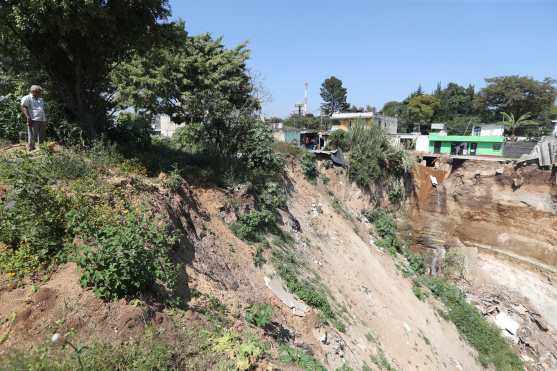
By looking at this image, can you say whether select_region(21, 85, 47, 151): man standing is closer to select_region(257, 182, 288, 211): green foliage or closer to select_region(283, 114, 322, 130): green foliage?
select_region(257, 182, 288, 211): green foliage

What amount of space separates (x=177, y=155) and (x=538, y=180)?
52.3 feet

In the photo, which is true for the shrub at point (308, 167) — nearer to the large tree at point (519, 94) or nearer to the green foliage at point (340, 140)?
the green foliage at point (340, 140)

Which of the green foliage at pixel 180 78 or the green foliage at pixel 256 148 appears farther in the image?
the green foliage at pixel 180 78

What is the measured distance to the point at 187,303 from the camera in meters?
4.39

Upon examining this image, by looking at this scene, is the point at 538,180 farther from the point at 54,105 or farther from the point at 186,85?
the point at 54,105

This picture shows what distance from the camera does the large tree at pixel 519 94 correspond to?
32844 millimetres

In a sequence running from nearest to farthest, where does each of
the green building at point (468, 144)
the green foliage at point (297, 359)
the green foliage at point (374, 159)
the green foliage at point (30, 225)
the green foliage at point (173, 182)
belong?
the green foliage at point (30, 225) < the green foliage at point (297, 359) < the green foliage at point (173, 182) < the green foliage at point (374, 159) < the green building at point (468, 144)

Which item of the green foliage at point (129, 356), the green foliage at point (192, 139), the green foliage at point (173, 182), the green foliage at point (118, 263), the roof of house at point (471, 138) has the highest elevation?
the green foliage at point (192, 139)

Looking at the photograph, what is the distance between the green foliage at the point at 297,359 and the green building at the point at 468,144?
2084 cm

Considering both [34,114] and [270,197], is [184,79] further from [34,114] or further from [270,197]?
[34,114]

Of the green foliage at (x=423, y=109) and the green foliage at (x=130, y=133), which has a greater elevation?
the green foliage at (x=423, y=109)

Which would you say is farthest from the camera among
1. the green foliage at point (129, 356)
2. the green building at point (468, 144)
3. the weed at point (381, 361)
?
the green building at point (468, 144)

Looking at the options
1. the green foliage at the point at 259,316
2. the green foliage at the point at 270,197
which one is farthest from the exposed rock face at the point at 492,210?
the green foliage at the point at 259,316

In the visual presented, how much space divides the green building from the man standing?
22.5m
